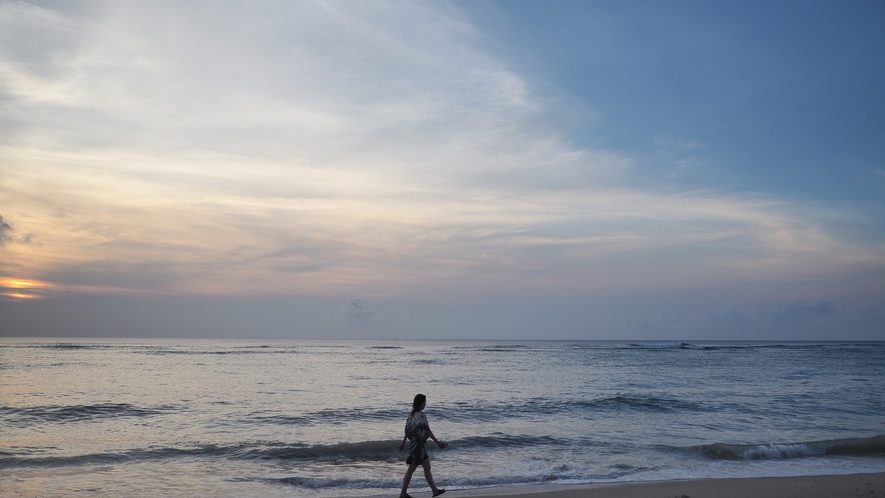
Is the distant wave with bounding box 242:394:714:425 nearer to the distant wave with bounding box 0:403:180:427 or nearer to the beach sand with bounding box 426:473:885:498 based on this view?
the distant wave with bounding box 0:403:180:427

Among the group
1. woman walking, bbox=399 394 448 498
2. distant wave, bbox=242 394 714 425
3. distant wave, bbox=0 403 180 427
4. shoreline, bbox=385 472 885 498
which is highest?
woman walking, bbox=399 394 448 498

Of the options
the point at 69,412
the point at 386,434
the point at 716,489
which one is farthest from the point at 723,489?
the point at 69,412

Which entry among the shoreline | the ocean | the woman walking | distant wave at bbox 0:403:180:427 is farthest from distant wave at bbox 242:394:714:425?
the woman walking

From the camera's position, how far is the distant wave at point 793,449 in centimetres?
1488

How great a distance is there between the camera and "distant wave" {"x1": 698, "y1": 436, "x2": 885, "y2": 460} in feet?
48.8

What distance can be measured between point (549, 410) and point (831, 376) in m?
28.5

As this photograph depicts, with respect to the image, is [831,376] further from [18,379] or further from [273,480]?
[18,379]

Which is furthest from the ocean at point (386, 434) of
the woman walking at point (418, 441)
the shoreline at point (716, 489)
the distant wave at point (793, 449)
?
the woman walking at point (418, 441)

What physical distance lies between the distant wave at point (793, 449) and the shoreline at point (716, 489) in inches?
113

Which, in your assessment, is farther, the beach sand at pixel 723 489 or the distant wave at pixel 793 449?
the distant wave at pixel 793 449

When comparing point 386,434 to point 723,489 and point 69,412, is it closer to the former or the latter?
point 723,489

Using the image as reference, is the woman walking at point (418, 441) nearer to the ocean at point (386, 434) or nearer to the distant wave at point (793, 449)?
the ocean at point (386, 434)

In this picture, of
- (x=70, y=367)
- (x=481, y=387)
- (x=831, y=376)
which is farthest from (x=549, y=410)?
(x=70, y=367)

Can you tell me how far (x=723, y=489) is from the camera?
10.7 meters
